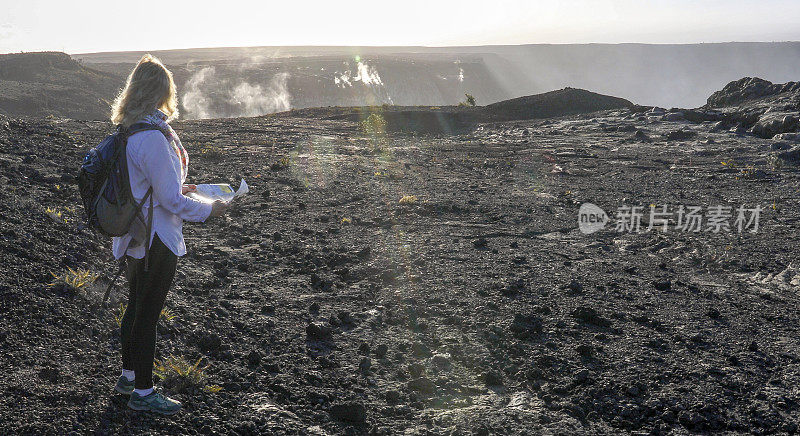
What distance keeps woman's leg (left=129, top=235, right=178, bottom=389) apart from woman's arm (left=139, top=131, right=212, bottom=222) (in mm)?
213

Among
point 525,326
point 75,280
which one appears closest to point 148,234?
point 75,280

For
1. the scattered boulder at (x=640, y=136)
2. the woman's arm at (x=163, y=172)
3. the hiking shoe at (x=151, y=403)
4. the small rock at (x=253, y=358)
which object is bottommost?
the small rock at (x=253, y=358)

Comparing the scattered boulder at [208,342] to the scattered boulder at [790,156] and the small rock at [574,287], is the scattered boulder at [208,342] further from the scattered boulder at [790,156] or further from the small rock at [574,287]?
the scattered boulder at [790,156]

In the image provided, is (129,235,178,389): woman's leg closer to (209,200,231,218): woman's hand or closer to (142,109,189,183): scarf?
(209,200,231,218): woman's hand

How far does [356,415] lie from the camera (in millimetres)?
3564

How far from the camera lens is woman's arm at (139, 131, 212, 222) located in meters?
2.60

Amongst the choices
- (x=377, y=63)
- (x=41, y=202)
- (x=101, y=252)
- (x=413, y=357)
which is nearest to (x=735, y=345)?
(x=413, y=357)

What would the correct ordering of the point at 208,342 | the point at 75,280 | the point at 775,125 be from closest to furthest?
the point at 208,342, the point at 75,280, the point at 775,125

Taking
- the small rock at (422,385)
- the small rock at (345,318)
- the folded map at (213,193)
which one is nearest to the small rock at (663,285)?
the small rock at (422,385)

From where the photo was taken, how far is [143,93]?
2635 mm

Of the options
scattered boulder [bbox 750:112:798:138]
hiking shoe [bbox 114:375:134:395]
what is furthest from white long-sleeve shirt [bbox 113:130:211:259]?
scattered boulder [bbox 750:112:798:138]

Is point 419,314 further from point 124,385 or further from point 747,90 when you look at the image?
point 747,90

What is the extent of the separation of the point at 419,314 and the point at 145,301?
290cm

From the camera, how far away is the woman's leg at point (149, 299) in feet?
8.93
